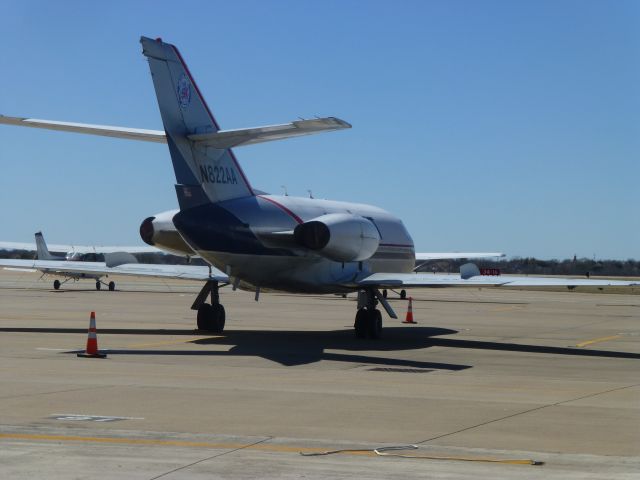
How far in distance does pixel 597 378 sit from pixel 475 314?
23.9 m

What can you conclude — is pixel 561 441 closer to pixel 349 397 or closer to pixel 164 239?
pixel 349 397

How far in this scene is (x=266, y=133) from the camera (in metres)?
20.9

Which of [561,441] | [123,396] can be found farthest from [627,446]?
[123,396]

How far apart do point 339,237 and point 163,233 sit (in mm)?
4442

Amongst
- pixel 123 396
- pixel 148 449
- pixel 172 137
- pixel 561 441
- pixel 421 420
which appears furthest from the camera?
pixel 172 137

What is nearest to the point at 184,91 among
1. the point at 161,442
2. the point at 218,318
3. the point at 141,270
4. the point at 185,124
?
the point at 185,124

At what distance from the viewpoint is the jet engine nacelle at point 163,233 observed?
25.1 metres

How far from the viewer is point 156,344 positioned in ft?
74.6

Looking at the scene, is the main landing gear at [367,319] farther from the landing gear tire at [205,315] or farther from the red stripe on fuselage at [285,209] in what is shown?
the landing gear tire at [205,315]

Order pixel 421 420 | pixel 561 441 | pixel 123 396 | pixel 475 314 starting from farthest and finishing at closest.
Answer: pixel 475 314
pixel 123 396
pixel 421 420
pixel 561 441

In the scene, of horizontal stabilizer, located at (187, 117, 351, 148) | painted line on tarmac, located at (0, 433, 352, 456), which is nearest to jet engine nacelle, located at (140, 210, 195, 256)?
horizontal stabilizer, located at (187, 117, 351, 148)

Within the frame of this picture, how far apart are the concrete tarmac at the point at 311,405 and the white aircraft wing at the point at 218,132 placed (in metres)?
4.62

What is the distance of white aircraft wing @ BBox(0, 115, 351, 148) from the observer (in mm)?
20062

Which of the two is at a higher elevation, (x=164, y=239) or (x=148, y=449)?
(x=164, y=239)
